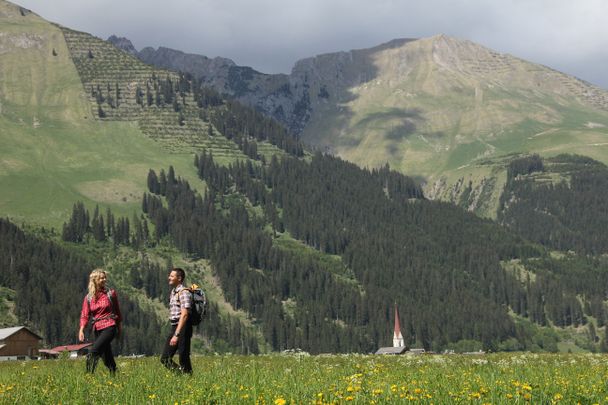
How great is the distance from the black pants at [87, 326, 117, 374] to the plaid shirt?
176 centimetres

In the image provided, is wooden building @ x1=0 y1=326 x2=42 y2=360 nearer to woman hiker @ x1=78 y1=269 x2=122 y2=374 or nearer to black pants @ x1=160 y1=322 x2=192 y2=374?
woman hiker @ x1=78 y1=269 x2=122 y2=374

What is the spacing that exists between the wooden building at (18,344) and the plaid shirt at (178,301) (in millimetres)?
129719

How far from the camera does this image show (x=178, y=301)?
22109 mm

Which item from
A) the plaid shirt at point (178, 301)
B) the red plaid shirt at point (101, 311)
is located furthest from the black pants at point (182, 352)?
the red plaid shirt at point (101, 311)

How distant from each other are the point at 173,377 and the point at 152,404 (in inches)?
196

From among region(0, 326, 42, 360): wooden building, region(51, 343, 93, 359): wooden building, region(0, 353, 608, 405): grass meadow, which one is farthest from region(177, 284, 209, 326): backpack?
region(0, 326, 42, 360): wooden building

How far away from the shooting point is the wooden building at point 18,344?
14175cm

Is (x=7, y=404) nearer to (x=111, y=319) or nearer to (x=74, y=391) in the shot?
(x=74, y=391)

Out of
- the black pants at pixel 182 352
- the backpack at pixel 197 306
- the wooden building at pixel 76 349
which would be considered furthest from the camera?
the backpack at pixel 197 306

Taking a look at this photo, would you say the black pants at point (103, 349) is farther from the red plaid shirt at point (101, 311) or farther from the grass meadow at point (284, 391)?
the grass meadow at point (284, 391)

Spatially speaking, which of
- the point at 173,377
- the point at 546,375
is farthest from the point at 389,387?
the point at 546,375

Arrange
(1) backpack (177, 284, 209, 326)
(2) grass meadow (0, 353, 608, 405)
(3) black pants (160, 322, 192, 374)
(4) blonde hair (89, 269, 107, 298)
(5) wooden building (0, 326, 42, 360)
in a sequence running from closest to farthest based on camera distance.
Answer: (2) grass meadow (0, 353, 608, 405) < (3) black pants (160, 322, 192, 374) < (1) backpack (177, 284, 209, 326) < (4) blonde hair (89, 269, 107, 298) < (5) wooden building (0, 326, 42, 360)

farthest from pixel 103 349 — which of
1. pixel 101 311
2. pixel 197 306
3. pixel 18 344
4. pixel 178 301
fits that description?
pixel 18 344

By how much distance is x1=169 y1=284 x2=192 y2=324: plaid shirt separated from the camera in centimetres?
2167
